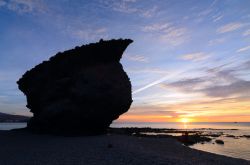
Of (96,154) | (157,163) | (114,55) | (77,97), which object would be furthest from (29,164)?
(114,55)

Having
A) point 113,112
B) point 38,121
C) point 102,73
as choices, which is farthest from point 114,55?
point 38,121

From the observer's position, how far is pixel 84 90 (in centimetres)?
3772

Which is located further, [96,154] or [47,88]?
[47,88]

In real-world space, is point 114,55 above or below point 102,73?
above

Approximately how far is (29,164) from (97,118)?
20830 millimetres

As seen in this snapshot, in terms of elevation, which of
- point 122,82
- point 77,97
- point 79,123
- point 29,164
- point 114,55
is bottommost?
point 29,164

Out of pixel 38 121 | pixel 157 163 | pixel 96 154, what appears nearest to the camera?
pixel 157 163

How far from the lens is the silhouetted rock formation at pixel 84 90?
3800 cm

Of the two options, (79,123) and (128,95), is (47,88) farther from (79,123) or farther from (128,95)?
(128,95)

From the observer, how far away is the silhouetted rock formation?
3800 centimetres

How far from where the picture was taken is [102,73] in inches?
1540

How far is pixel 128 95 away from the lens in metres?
40.0

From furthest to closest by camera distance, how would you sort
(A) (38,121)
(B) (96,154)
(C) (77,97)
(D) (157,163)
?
(A) (38,121)
(C) (77,97)
(B) (96,154)
(D) (157,163)

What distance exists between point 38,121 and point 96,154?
2147 cm
